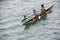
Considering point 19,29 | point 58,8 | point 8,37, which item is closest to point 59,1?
point 58,8

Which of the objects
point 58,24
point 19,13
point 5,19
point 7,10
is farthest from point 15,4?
point 58,24

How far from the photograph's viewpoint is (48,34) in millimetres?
20844

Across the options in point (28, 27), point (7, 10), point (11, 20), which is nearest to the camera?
point (28, 27)

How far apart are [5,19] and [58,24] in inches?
303

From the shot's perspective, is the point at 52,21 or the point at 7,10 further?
the point at 7,10

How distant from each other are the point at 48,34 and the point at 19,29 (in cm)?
372

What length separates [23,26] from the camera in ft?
76.0

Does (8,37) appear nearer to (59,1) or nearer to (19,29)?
(19,29)

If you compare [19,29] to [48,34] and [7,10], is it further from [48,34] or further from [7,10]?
[7,10]

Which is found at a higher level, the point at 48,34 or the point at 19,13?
the point at 19,13

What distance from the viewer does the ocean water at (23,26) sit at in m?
20.8

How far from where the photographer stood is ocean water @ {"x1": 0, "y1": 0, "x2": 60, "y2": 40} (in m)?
20.8

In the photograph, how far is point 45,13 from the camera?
24.7m

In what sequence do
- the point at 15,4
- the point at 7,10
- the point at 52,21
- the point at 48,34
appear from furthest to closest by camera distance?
the point at 15,4, the point at 7,10, the point at 52,21, the point at 48,34
